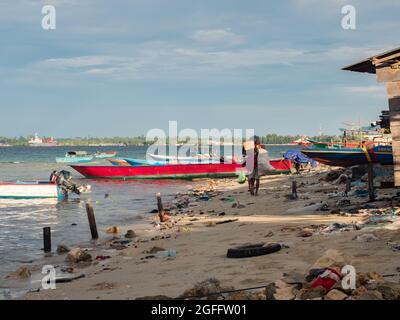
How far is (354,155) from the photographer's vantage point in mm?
18906

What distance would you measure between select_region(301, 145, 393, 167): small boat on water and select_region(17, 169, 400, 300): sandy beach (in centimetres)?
131

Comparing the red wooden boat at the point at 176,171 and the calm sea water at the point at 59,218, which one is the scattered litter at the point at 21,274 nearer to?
the calm sea water at the point at 59,218

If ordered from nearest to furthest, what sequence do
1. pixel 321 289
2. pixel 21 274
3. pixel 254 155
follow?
pixel 321 289
pixel 21 274
pixel 254 155

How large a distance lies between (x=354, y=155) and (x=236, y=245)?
9.12 metres

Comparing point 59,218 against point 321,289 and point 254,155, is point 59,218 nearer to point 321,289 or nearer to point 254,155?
point 254,155

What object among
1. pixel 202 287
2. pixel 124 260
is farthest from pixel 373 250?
pixel 124 260

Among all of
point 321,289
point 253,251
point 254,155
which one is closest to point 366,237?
point 253,251

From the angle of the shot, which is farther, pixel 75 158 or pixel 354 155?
pixel 75 158

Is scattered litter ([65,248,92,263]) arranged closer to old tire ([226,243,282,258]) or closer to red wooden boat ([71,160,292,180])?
old tire ([226,243,282,258])

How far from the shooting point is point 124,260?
39.3 feet

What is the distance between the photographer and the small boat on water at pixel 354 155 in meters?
17.7

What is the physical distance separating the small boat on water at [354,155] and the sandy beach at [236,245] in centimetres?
131
